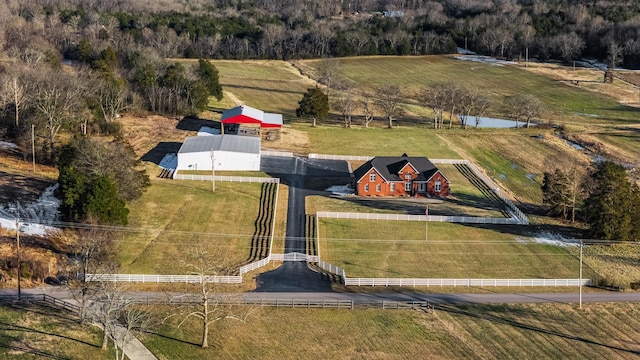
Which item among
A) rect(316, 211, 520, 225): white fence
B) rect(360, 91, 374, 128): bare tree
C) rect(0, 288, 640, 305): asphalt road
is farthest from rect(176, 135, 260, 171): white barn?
rect(0, 288, 640, 305): asphalt road

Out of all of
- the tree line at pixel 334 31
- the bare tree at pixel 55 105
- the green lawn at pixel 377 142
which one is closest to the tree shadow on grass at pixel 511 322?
the green lawn at pixel 377 142

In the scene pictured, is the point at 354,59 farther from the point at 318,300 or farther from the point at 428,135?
the point at 318,300

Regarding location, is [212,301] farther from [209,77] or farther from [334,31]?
→ [334,31]

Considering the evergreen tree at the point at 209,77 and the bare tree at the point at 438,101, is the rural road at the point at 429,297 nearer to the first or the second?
the bare tree at the point at 438,101

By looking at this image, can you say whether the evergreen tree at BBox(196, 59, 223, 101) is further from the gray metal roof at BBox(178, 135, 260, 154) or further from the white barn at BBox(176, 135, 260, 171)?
the white barn at BBox(176, 135, 260, 171)

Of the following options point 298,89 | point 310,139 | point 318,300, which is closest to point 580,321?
point 318,300

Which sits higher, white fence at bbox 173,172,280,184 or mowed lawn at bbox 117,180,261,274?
white fence at bbox 173,172,280,184
